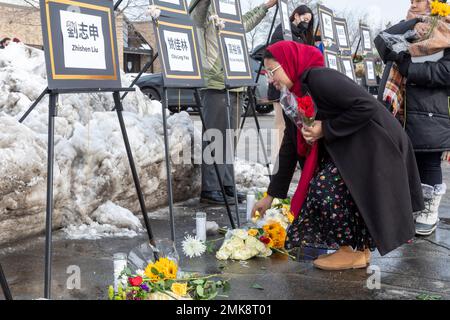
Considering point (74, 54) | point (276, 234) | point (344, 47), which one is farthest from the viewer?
point (344, 47)

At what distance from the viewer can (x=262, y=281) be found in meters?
3.92

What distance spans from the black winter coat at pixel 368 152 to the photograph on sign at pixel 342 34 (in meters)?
6.41

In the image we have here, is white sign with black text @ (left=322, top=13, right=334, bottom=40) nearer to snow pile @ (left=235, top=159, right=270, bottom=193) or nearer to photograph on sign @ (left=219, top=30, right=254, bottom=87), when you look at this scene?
snow pile @ (left=235, top=159, right=270, bottom=193)

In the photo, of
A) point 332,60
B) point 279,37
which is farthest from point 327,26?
point 279,37

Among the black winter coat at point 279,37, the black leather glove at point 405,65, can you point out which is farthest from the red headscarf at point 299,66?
the black winter coat at point 279,37

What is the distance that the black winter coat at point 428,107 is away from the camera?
4961mm

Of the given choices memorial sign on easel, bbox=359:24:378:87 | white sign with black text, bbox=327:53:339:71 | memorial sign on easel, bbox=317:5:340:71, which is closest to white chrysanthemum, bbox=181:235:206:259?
memorial sign on easel, bbox=317:5:340:71

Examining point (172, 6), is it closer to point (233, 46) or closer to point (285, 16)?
point (233, 46)

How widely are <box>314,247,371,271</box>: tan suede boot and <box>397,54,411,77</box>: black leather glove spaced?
166 centimetres

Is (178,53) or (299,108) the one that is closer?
(299,108)

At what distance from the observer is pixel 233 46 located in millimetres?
5539

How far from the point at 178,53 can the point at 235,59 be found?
3.30 ft
